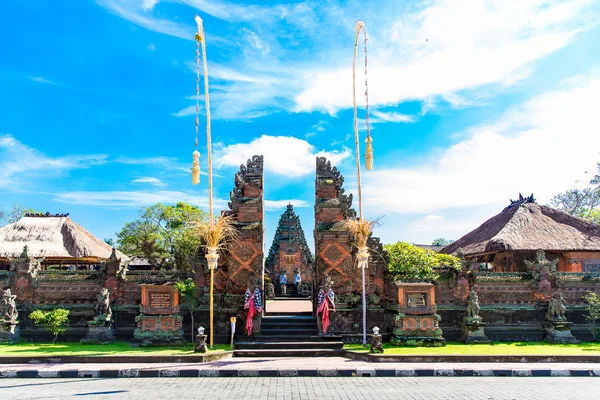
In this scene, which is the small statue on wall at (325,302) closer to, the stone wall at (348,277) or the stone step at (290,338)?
the stone step at (290,338)

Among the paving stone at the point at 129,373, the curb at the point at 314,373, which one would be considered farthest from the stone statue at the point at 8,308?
the paving stone at the point at 129,373

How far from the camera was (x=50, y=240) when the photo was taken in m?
30.0

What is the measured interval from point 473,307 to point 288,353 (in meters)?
6.96

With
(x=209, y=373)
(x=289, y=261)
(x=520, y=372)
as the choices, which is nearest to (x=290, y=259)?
(x=289, y=261)

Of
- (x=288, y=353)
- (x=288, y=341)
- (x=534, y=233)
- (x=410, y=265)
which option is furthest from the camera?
(x=534, y=233)

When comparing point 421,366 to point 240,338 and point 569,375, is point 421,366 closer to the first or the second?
point 569,375

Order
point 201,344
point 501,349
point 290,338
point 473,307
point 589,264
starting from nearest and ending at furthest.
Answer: point 201,344
point 501,349
point 290,338
point 473,307
point 589,264

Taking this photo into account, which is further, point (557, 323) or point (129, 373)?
point (557, 323)

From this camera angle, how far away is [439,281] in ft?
56.4

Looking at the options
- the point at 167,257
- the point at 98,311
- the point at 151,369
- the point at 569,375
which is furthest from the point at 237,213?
the point at 167,257

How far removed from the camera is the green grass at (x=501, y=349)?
44.5ft

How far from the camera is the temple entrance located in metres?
30.2

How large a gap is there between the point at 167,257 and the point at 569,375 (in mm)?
33270

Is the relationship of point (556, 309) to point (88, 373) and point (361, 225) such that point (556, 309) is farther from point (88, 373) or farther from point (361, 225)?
point (88, 373)
